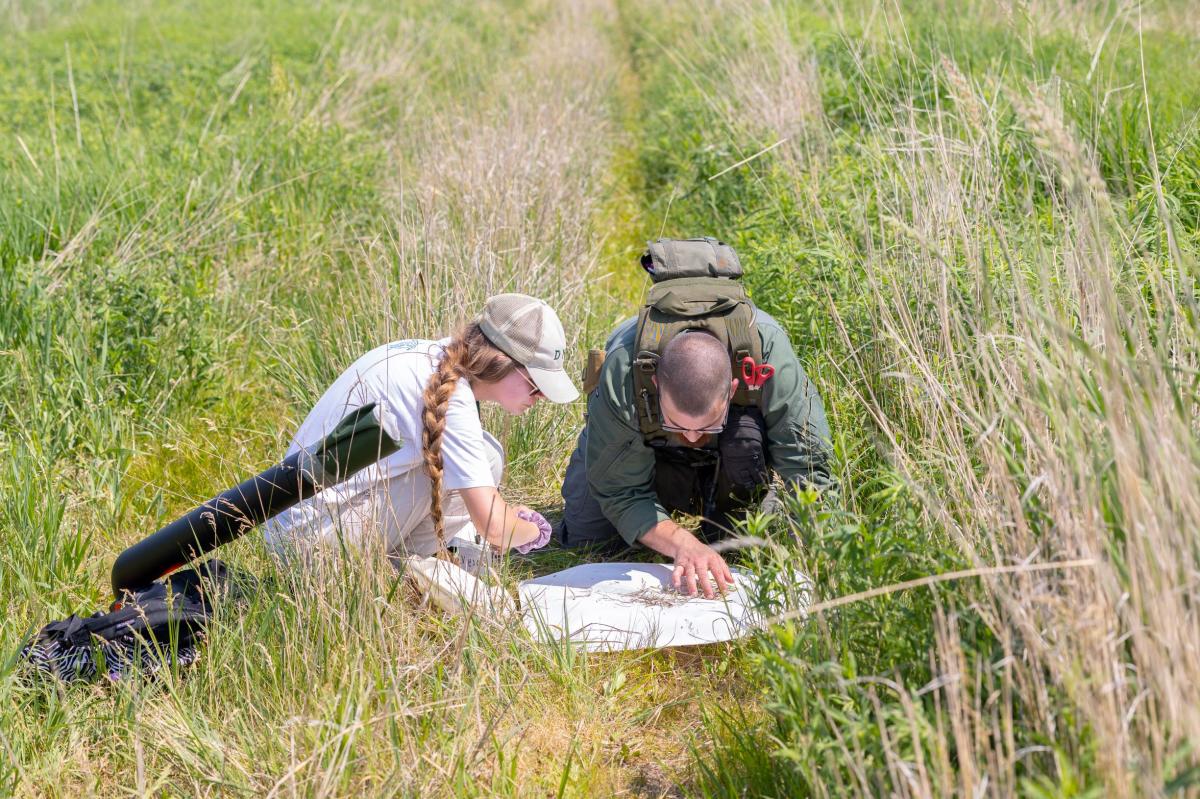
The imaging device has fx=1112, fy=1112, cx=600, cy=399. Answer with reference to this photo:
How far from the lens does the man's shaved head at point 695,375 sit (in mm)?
3025

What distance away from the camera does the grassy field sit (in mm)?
1916

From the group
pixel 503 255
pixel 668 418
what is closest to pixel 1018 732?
pixel 668 418

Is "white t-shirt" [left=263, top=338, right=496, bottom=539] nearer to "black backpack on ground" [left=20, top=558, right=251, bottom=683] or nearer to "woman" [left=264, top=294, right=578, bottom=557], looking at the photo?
"woman" [left=264, top=294, right=578, bottom=557]

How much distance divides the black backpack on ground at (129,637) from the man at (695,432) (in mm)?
1187

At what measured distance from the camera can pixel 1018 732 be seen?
74.1 inches

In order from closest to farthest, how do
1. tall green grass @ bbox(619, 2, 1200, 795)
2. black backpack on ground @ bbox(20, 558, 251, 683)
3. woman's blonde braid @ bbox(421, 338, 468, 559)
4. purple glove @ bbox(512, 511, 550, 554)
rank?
tall green grass @ bbox(619, 2, 1200, 795) < black backpack on ground @ bbox(20, 558, 251, 683) < woman's blonde braid @ bbox(421, 338, 468, 559) < purple glove @ bbox(512, 511, 550, 554)

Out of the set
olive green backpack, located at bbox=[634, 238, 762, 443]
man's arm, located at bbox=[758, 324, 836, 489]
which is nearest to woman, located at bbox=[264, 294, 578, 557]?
olive green backpack, located at bbox=[634, 238, 762, 443]

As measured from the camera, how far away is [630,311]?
5.34m

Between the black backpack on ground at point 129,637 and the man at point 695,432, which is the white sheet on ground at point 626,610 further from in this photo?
the black backpack on ground at point 129,637

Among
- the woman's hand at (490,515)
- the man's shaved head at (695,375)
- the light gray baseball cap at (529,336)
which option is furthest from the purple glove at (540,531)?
the man's shaved head at (695,375)

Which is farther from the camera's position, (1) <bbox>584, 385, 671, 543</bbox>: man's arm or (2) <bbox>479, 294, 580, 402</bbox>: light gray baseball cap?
(1) <bbox>584, 385, 671, 543</bbox>: man's arm

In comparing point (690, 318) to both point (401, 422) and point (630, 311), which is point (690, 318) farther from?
point (630, 311)

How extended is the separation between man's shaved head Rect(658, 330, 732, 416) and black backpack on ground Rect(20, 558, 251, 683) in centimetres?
128

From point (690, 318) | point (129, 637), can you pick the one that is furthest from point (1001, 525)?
point (129, 637)
